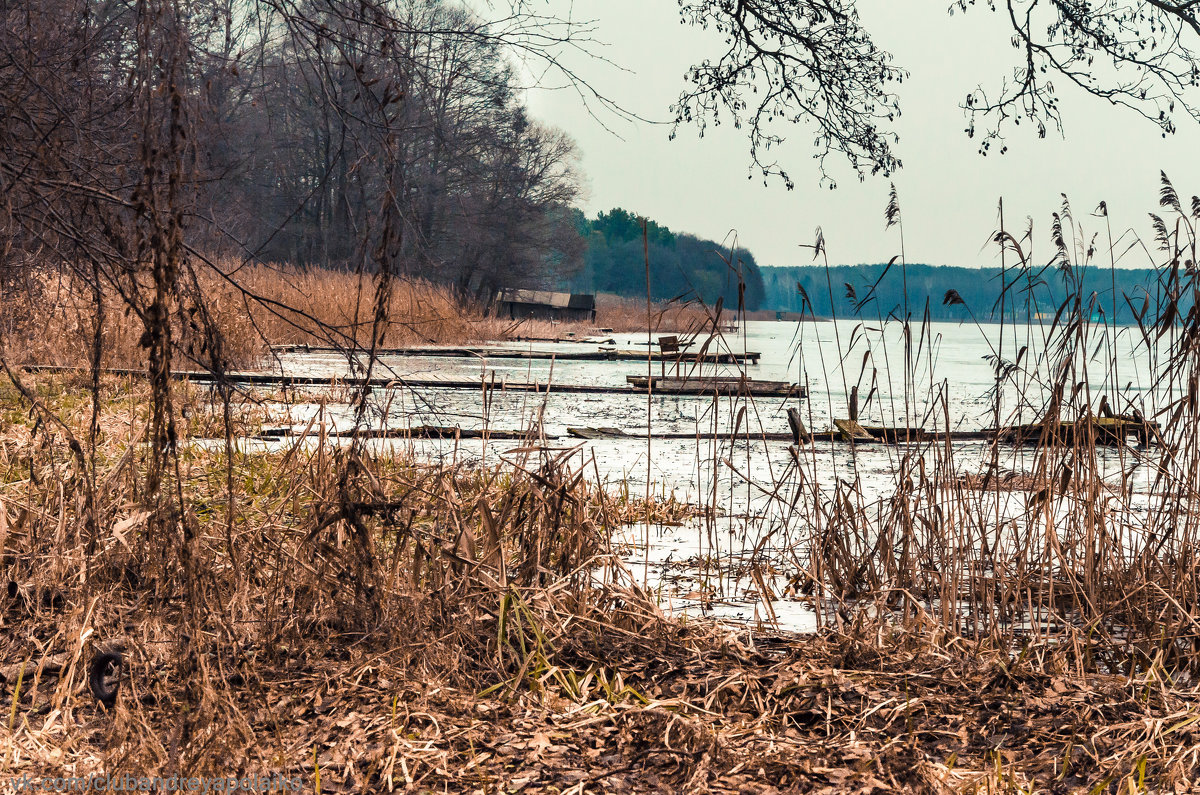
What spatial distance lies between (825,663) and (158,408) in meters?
1.55

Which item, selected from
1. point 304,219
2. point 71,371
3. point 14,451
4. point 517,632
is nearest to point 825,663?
point 517,632

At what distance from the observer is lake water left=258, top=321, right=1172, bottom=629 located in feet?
10.1

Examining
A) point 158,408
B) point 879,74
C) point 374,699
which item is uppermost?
point 879,74

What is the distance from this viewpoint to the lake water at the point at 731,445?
3.08 metres

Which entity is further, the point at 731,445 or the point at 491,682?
the point at 731,445

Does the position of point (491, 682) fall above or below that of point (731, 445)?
below

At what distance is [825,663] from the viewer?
7.93 ft

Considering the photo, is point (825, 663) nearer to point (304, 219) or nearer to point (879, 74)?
point (879, 74)

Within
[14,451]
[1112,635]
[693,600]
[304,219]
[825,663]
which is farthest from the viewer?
[304,219]

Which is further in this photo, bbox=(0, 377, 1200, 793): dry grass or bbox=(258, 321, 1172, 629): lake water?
bbox=(258, 321, 1172, 629): lake water

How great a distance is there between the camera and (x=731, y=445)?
10.3 feet

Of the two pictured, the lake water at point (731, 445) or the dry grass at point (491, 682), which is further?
the lake water at point (731, 445)

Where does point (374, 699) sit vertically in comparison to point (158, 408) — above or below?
below

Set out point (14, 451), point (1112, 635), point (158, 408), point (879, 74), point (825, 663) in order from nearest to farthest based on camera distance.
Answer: point (158, 408) < point (825, 663) < point (1112, 635) < point (14, 451) < point (879, 74)
